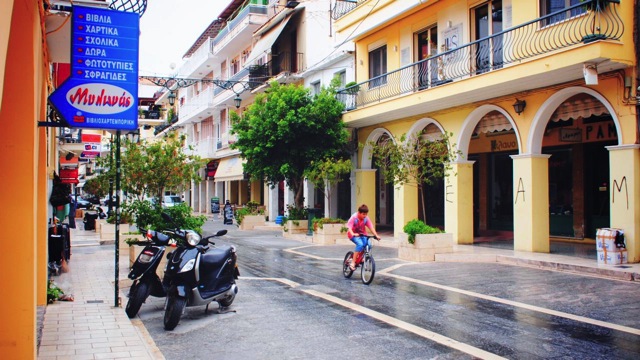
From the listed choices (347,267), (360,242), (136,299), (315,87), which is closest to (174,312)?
(136,299)

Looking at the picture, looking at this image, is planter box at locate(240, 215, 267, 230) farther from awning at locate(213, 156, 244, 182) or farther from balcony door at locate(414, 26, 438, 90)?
balcony door at locate(414, 26, 438, 90)

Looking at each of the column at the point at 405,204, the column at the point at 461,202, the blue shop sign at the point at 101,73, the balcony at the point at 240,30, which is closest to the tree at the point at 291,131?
the column at the point at 405,204

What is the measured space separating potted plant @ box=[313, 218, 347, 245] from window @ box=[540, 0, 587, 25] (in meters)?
9.92

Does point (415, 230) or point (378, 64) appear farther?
point (378, 64)

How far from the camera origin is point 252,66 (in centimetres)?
3378

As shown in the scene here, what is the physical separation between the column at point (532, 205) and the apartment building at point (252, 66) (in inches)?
446

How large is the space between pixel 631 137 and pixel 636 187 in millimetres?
1160

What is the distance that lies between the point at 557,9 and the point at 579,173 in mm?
5987

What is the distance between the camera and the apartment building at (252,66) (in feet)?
97.5

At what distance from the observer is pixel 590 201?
18281 mm

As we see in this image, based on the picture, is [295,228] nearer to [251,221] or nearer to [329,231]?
[329,231]

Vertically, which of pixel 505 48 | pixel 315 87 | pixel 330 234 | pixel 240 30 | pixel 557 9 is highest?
pixel 240 30

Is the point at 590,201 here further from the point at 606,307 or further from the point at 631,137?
the point at 606,307

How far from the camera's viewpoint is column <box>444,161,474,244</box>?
18.6 m
